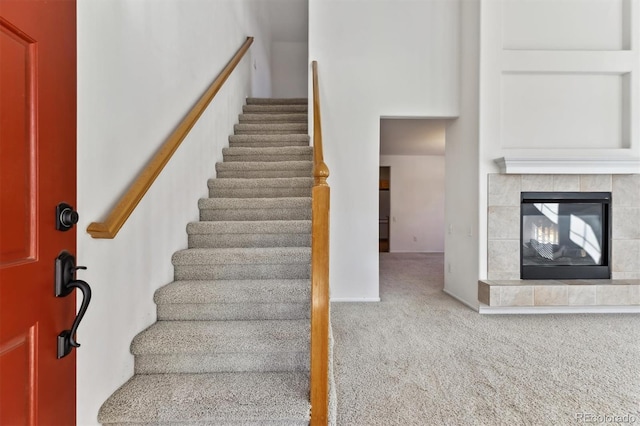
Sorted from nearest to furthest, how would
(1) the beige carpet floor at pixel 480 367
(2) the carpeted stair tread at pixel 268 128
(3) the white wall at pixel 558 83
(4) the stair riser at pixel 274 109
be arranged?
(1) the beige carpet floor at pixel 480 367 → (3) the white wall at pixel 558 83 → (2) the carpeted stair tread at pixel 268 128 → (4) the stair riser at pixel 274 109

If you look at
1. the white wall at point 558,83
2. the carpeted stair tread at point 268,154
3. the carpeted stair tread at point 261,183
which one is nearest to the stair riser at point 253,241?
the carpeted stair tread at point 261,183

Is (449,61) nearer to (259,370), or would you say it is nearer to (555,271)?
(555,271)

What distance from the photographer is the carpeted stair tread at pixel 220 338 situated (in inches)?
62.1

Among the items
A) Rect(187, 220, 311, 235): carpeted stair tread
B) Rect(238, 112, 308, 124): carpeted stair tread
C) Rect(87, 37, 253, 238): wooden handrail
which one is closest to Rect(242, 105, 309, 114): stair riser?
Rect(238, 112, 308, 124): carpeted stair tread

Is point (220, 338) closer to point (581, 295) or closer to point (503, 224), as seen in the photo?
point (503, 224)

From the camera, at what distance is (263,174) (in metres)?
3.05

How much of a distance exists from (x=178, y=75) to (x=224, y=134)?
122 cm

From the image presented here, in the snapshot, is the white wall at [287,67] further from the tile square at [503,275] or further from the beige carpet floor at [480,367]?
the tile square at [503,275]

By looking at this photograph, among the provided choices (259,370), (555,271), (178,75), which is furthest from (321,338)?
(555,271)

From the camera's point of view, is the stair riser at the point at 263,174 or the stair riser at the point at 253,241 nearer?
the stair riser at the point at 253,241

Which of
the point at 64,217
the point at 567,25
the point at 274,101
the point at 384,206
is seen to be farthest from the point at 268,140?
the point at 384,206

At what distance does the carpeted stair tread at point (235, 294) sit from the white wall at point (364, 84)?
1.79m

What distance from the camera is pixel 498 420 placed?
1.64 meters

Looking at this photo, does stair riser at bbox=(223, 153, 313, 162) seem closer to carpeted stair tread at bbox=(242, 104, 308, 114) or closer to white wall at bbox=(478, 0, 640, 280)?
carpeted stair tread at bbox=(242, 104, 308, 114)
